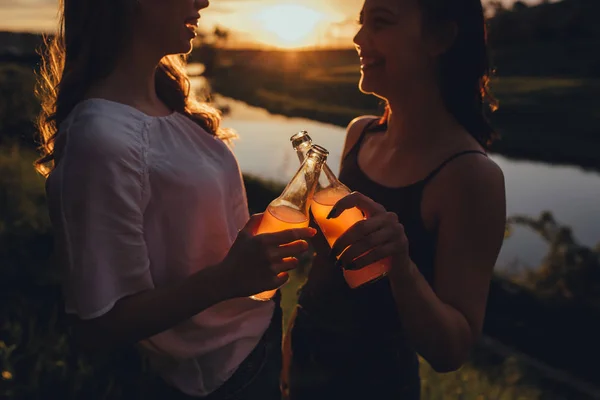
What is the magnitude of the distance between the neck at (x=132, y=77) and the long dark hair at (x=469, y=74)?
1.18 meters

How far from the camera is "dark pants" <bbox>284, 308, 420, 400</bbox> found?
2.33 meters

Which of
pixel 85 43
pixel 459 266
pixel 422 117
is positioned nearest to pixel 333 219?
pixel 459 266

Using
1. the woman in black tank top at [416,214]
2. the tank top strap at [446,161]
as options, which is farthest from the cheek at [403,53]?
the tank top strap at [446,161]

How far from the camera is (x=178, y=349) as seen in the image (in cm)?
200

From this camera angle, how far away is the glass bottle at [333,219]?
186 cm

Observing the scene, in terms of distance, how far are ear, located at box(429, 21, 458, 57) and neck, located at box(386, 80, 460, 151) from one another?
158 mm

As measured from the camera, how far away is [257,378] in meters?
2.18

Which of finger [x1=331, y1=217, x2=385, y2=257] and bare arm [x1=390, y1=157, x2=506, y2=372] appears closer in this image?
finger [x1=331, y1=217, x2=385, y2=257]

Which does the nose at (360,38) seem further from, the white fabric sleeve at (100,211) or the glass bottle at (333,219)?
the white fabric sleeve at (100,211)

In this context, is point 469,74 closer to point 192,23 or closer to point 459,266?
point 459,266

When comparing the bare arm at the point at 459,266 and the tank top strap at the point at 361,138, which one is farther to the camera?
the tank top strap at the point at 361,138

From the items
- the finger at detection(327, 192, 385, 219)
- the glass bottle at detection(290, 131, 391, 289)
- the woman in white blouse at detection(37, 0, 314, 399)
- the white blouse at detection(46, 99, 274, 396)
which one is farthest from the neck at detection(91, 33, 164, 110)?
the finger at detection(327, 192, 385, 219)

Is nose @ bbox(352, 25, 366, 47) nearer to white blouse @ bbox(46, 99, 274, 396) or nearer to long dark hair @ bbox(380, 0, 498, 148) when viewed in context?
long dark hair @ bbox(380, 0, 498, 148)

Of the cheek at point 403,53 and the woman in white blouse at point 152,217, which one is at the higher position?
the cheek at point 403,53
